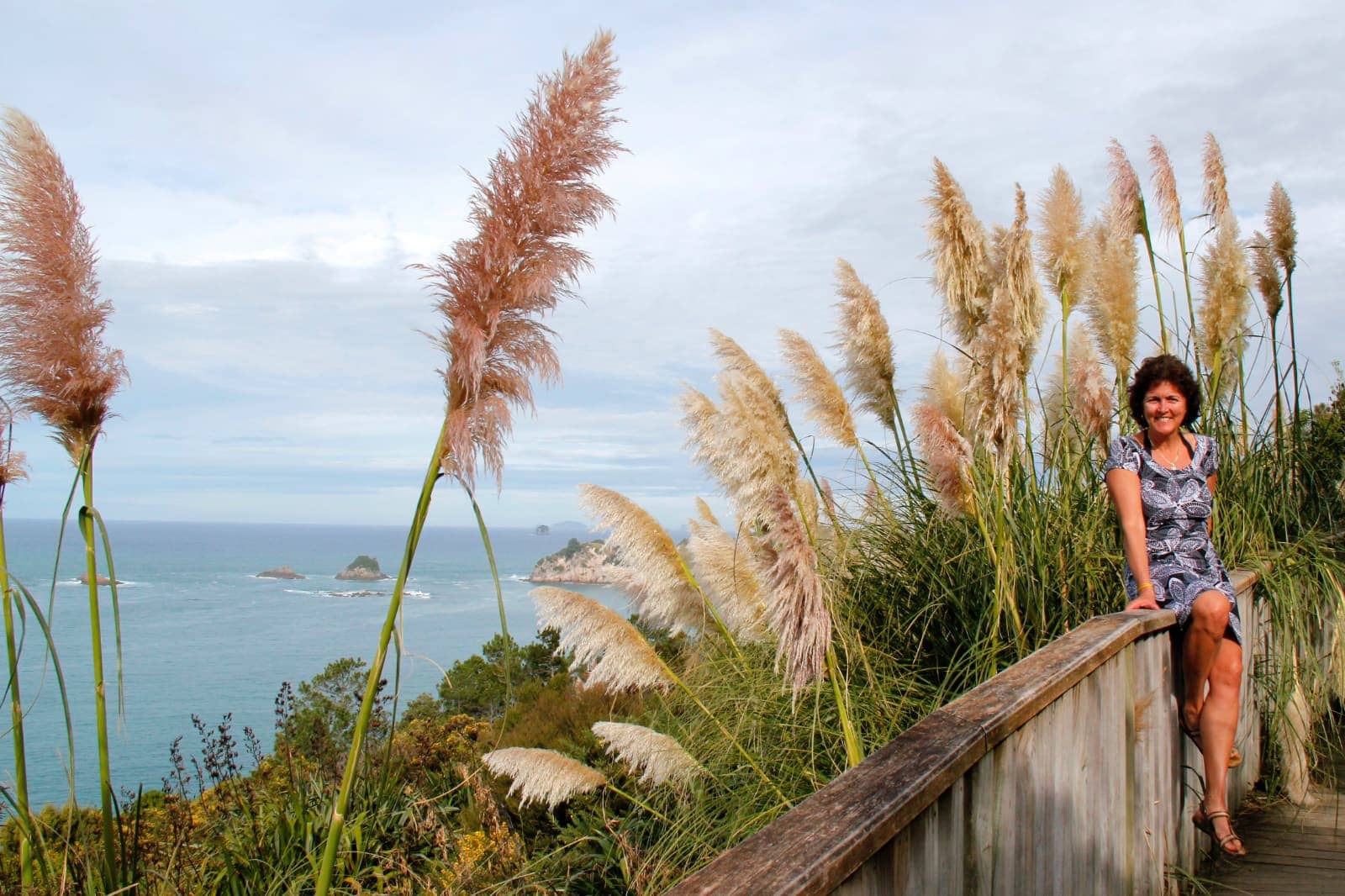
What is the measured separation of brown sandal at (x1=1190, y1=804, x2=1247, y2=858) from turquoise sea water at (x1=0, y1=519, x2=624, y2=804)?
7.36 feet

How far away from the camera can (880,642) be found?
393cm

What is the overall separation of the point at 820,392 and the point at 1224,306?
108 inches

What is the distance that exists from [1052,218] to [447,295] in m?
3.30

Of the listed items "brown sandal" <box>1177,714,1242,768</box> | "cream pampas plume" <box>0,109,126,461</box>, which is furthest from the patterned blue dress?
"cream pampas plume" <box>0,109,126,461</box>

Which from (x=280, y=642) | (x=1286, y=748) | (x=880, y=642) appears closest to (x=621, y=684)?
(x=880, y=642)

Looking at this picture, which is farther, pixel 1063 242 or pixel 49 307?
pixel 1063 242

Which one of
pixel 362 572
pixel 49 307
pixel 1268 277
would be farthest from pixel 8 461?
pixel 362 572

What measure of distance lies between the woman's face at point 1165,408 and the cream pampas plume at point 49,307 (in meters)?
3.73

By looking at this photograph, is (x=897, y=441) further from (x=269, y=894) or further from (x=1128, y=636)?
(x=269, y=894)

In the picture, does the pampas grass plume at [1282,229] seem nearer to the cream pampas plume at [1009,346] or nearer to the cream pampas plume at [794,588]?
the cream pampas plume at [1009,346]

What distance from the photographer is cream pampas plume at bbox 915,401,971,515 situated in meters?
3.33

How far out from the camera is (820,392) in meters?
4.25

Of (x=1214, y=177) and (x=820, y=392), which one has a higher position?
(x=1214, y=177)

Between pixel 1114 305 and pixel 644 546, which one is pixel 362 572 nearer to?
pixel 1114 305
